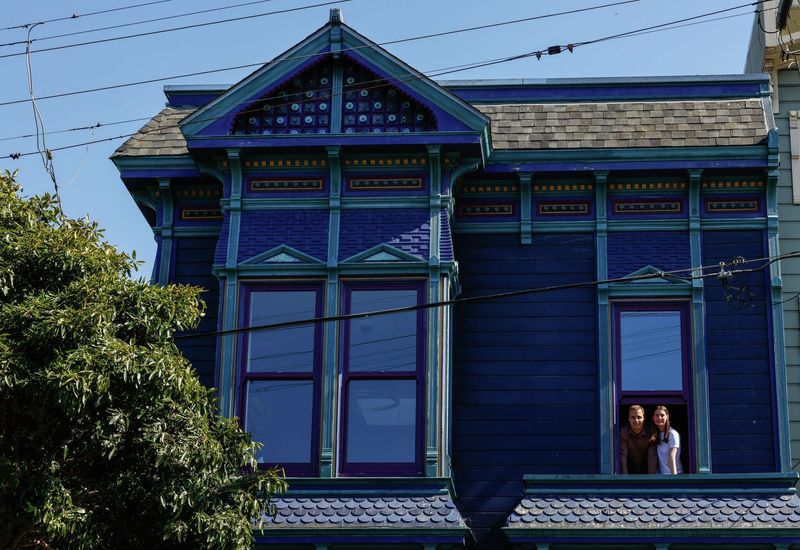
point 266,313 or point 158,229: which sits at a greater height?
point 158,229

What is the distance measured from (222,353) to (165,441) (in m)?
4.05

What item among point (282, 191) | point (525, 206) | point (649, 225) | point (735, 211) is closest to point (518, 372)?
point (525, 206)

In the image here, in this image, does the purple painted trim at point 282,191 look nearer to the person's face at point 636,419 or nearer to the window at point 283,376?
the window at point 283,376

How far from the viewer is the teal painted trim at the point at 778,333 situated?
18125 mm

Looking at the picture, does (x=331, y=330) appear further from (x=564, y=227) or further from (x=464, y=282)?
(x=564, y=227)

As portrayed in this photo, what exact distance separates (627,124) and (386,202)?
3839 millimetres

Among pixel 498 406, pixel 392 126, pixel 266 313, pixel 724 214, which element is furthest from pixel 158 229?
pixel 724 214

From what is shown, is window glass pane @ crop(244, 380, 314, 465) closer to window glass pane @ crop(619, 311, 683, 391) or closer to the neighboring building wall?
window glass pane @ crop(619, 311, 683, 391)

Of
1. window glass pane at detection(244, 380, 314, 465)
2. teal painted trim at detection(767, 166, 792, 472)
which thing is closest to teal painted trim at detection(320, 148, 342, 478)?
window glass pane at detection(244, 380, 314, 465)

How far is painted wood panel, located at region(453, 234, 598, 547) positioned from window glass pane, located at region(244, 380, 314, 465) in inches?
80.9

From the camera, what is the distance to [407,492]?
16969 millimetres

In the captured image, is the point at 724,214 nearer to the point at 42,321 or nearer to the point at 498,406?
the point at 498,406

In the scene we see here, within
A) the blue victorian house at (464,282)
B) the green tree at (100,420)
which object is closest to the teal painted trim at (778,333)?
the blue victorian house at (464,282)

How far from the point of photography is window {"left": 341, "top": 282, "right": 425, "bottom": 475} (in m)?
17.6
